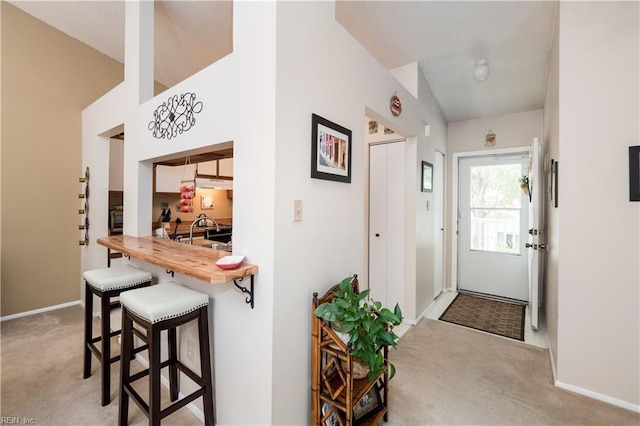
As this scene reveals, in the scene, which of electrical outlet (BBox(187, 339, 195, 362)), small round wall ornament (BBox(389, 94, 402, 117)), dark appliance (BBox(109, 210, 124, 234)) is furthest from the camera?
dark appliance (BBox(109, 210, 124, 234))

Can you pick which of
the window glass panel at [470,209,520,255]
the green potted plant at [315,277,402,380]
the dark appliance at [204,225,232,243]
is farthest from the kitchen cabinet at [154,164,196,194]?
the window glass panel at [470,209,520,255]

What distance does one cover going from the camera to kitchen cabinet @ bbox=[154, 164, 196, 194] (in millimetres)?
4141

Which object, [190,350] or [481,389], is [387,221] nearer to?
[481,389]

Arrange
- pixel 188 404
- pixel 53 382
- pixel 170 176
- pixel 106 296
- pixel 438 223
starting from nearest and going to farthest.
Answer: pixel 188 404, pixel 106 296, pixel 53 382, pixel 438 223, pixel 170 176

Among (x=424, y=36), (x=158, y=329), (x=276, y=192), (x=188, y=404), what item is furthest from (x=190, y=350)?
(x=424, y=36)

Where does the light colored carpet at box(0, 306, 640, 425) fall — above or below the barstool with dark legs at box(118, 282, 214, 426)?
below

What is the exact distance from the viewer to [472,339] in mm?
2787

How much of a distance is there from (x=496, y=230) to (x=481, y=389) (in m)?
2.71

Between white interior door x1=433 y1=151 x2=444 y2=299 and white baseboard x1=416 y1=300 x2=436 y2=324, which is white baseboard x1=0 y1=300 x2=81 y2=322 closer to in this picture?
white baseboard x1=416 y1=300 x2=436 y2=324

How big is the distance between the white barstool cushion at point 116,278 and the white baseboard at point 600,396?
3092 mm

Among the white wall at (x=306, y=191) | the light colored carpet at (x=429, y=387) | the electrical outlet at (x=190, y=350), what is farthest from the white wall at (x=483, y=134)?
the electrical outlet at (x=190, y=350)

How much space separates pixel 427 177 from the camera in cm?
338

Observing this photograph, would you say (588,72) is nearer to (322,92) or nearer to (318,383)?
(322,92)

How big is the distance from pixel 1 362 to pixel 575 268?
14.6 ft
